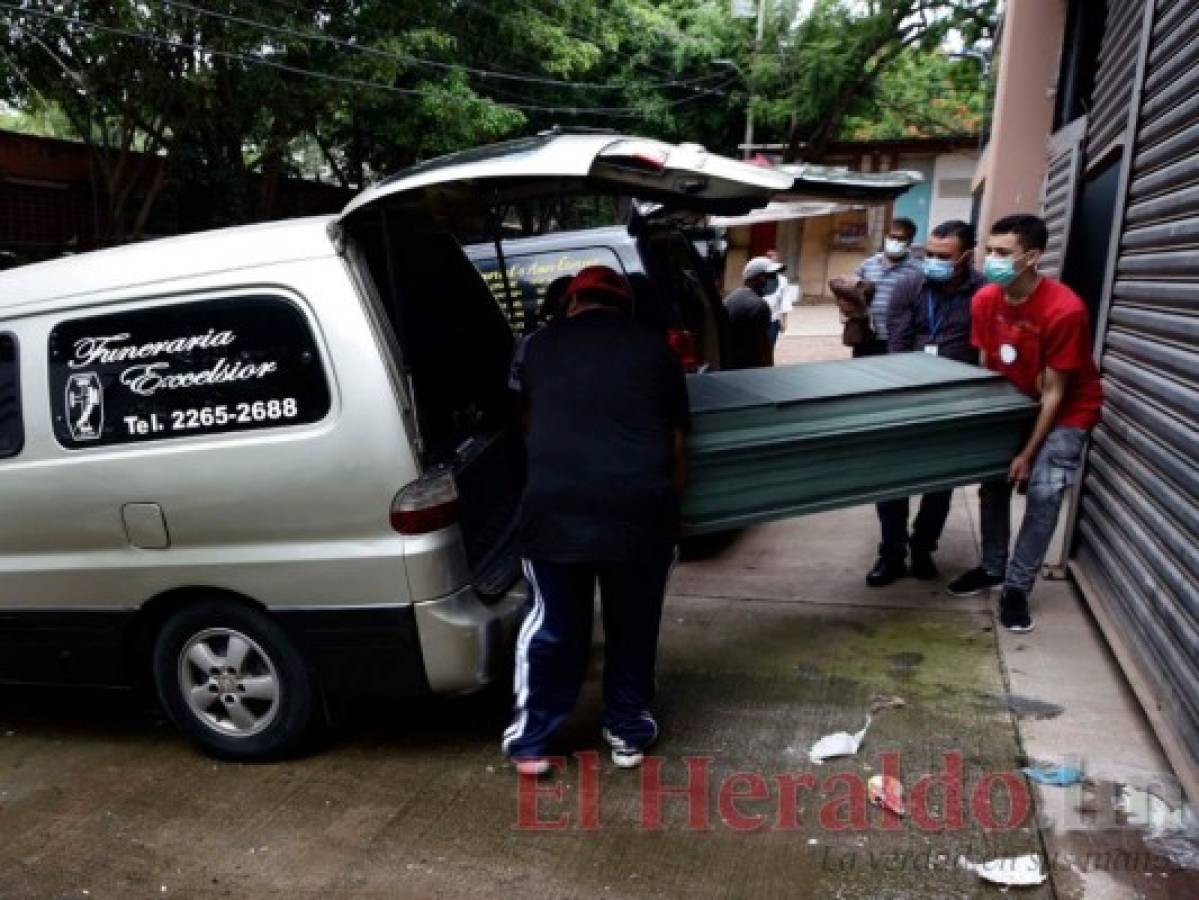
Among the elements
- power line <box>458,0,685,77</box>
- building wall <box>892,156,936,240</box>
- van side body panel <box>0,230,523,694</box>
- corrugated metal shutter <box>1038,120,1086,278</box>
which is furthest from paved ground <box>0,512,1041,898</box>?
building wall <box>892,156,936,240</box>

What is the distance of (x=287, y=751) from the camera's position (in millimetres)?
3246

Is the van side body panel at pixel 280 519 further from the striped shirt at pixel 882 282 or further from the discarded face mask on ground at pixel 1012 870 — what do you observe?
the striped shirt at pixel 882 282

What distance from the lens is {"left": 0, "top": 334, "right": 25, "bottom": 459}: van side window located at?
3.26 metres

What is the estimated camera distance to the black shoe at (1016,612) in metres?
4.12

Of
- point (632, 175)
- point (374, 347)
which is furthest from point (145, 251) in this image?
point (632, 175)

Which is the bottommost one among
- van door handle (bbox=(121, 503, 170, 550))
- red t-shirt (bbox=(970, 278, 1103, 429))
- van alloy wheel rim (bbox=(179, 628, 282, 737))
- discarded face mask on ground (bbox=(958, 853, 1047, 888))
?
discarded face mask on ground (bbox=(958, 853, 1047, 888))

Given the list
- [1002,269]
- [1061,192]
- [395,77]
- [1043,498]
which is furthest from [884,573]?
[395,77]

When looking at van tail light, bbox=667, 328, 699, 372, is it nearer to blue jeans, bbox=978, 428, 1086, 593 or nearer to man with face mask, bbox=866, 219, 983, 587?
man with face mask, bbox=866, 219, 983, 587

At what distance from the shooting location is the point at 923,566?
15.9 ft

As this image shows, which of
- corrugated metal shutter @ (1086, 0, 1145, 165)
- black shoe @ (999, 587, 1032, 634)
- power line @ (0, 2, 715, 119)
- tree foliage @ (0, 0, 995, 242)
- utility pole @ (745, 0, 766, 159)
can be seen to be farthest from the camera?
utility pole @ (745, 0, 766, 159)

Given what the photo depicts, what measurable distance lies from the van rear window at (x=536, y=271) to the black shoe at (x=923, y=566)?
221cm

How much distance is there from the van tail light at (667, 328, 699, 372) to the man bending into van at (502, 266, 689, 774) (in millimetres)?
1886

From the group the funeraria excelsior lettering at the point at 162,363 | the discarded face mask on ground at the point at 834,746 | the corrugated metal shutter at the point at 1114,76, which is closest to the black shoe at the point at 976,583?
the discarded face mask on ground at the point at 834,746

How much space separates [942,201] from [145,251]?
23.6 metres
